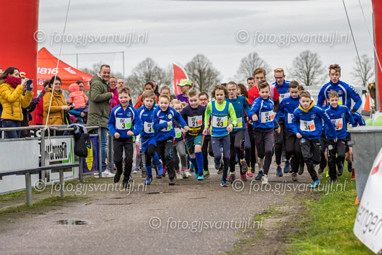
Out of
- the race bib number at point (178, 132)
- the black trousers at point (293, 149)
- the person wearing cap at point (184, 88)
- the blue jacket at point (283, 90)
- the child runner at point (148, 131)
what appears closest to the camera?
the black trousers at point (293, 149)

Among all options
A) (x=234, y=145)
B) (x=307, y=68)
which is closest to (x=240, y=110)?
(x=234, y=145)

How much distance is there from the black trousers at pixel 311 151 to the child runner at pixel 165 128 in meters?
2.47

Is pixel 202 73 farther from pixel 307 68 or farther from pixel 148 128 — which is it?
pixel 148 128

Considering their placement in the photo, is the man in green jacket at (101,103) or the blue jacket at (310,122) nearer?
the blue jacket at (310,122)

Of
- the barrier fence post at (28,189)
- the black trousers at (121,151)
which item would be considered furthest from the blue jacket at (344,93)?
the barrier fence post at (28,189)

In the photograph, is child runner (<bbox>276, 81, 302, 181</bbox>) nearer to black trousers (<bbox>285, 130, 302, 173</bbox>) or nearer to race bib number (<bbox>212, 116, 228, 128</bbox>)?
black trousers (<bbox>285, 130, 302, 173</bbox>)

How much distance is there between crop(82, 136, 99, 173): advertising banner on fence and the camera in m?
14.4

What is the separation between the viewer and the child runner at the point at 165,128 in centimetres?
1330

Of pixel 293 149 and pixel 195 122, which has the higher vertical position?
pixel 195 122

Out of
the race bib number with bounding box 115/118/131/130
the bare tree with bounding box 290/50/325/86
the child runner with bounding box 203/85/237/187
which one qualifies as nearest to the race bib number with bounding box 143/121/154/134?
the race bib number with bounding box 115/118/131/130

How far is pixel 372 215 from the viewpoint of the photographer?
6.03 metres

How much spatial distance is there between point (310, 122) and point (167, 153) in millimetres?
2960

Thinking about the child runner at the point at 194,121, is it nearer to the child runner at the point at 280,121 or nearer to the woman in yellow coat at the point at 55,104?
the child runner at the point at 280,121

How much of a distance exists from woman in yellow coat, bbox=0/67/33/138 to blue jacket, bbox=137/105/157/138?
7.50 feet
